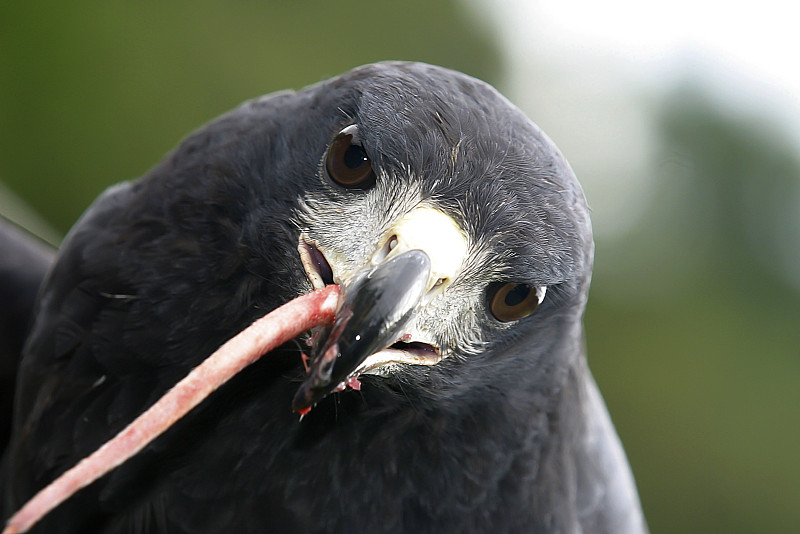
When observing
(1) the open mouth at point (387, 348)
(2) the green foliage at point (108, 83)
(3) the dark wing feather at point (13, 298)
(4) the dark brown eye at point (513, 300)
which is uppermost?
(2) the green foliage at point (108, 83)

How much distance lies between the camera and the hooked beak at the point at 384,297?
3.34ft

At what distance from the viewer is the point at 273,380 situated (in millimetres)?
1357

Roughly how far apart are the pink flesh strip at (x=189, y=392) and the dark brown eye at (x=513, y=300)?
0.29 meters

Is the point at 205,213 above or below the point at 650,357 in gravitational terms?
above

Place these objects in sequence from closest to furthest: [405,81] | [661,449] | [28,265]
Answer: [405,81] < [28,265] < [661,449]

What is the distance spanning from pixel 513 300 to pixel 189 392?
0.56 metres

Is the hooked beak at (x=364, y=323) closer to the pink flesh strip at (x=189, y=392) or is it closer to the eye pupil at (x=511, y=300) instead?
the pink flesh strip at (x=189, y=392)

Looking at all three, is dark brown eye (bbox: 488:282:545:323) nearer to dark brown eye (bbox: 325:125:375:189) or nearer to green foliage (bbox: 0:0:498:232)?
dark brown eye (bbox: 325:125:375:189)

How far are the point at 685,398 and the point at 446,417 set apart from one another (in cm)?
433

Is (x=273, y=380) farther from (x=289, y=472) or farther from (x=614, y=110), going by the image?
(x=614, y=110)

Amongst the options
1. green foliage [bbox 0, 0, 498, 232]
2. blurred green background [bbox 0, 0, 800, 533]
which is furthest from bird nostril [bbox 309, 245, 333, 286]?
green foliage [bbox 0, 0, 498, 232]

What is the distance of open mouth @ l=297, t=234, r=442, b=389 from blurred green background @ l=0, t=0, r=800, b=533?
3.72 meters

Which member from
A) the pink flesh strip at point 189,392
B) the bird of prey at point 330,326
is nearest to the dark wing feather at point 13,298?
the bird of prey at point 330,326

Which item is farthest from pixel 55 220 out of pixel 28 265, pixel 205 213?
pixel 205 213
